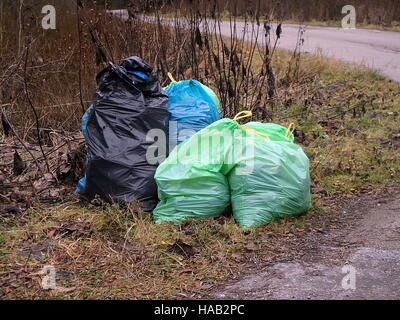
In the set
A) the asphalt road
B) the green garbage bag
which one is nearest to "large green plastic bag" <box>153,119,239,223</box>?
the green garbage bag

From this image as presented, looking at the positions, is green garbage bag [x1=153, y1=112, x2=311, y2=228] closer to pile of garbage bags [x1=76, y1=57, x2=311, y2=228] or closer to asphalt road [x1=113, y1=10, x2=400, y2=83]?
pile of garbage bags [x1=76, y1=57, x2=311, y2=228]

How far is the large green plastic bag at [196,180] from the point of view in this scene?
3.92 meters

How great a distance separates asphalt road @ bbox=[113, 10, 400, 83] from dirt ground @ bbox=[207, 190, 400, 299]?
4.50m

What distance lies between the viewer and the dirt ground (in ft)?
10.0

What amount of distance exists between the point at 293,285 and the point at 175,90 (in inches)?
84.1

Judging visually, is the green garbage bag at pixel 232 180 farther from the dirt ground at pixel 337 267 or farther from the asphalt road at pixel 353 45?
the asphalt road at pixel 353 45

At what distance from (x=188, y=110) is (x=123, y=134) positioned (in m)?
0.62

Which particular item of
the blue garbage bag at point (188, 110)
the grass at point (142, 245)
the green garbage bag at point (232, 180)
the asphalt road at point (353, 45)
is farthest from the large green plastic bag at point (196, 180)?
the asphalt road at point (353, 45)

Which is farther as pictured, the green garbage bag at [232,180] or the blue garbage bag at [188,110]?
the blue garbage bag at [188,110]

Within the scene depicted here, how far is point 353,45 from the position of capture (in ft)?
39.1

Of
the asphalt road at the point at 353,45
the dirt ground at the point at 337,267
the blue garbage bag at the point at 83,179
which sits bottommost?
the dirt ground at the point at 337,267

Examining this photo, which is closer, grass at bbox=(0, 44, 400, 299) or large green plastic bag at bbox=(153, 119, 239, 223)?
grass at bbox=(0, 44, 400, 299)

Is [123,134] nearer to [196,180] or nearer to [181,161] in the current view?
[181,161]
